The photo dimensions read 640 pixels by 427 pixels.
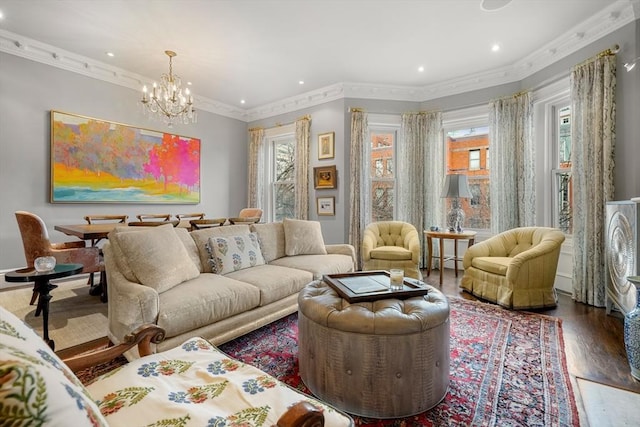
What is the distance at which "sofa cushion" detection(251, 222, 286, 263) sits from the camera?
3.33 meters

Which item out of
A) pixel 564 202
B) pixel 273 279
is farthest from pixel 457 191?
pixel 273 279

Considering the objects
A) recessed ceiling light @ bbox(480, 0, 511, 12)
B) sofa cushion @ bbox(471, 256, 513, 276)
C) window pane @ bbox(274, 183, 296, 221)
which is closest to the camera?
recessed ceiling light @ bbox(480, 0, 511, 12)

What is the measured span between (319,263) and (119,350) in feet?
7.04

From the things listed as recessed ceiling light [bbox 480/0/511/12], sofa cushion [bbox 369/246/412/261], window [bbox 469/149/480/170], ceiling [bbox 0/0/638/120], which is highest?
ceiling [bbox 0/0/638/120]

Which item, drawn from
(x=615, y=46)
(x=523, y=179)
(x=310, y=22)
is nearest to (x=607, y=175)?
(x=523, y=179)

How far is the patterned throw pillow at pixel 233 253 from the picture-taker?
8.88 ft

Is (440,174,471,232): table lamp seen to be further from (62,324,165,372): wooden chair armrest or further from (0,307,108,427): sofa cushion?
(0,307,108,427): sofa cushion

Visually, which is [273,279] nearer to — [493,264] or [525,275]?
[493,264]

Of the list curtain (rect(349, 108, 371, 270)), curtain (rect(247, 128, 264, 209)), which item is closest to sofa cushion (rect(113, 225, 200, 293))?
curtain (rect(349, 108, 371, 270))

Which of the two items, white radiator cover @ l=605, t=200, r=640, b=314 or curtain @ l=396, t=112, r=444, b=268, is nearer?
white radiator cover @ l=605, t=200, r=640, b=314

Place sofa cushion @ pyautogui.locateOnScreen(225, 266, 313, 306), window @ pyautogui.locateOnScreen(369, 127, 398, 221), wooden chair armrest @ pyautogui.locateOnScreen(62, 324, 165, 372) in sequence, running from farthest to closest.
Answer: window @ pyautogui.locateOnScreen(369, 127, 398, 221)
sofa cushion @ pyautogui.locateOnScreen(225, 266, 313, 306)
wooden chair armrest @ pyautogui.locateOnScreen(62, 324, 165, 372)

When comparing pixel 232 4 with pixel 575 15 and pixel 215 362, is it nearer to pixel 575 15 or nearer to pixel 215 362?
pixel 215 362

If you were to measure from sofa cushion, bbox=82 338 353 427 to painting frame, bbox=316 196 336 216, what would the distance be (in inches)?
160

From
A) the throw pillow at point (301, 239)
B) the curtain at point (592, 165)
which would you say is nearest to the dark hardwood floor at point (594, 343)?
the curtain at point (592, 165)
